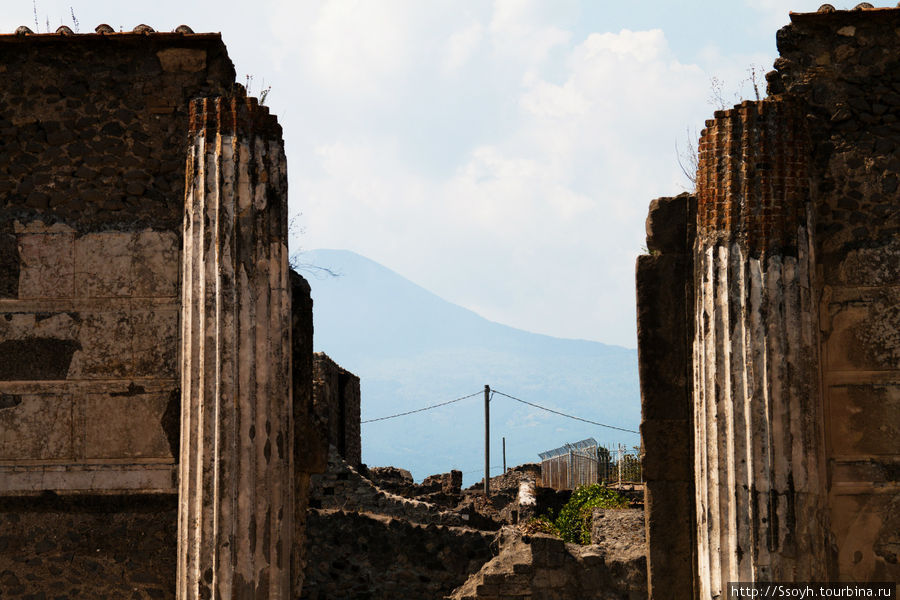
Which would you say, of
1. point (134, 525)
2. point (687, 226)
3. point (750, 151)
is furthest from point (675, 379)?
point (134, 525)

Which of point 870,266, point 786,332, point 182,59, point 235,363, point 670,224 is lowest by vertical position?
point 235,363

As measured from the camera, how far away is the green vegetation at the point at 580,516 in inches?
660

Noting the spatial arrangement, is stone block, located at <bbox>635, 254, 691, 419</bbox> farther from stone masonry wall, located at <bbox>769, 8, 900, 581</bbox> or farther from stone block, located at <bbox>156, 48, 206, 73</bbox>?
stone block, located at <bbox>156, 48, 206, 73</bbox>

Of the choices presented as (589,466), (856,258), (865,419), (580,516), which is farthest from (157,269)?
(589,466)

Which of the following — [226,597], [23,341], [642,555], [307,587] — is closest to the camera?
[226,597]

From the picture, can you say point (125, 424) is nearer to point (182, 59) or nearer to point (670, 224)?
point (182, 59)

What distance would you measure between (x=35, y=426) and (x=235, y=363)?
1857 mm

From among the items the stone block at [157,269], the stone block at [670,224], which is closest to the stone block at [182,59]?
the stone block at [157,269]

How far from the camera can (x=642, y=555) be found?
1153cm

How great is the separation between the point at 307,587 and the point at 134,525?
7.08m

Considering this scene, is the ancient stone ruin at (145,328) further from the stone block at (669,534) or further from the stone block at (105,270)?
the stone block at (669,534)

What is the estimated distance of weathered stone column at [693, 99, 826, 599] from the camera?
714 cm

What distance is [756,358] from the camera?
7301 mm

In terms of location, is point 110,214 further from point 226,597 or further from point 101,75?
point 226,597
